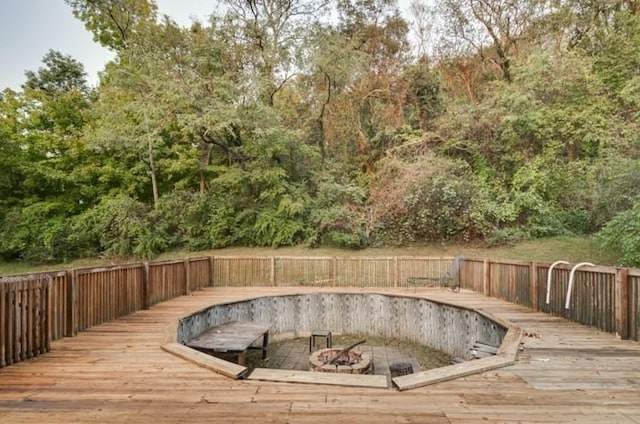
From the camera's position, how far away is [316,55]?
1438 cm

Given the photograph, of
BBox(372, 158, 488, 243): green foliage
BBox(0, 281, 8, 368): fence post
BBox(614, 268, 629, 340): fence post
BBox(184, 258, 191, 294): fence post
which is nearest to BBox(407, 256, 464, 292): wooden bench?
BBox(372, 158, 488, 243): green foliage

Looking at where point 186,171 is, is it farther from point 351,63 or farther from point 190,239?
point 351,63

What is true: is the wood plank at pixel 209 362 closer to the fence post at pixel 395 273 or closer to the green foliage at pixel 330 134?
the fence post at pixel 395 273

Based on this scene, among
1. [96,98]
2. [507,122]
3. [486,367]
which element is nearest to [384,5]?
[507,122]

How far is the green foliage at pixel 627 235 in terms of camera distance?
8508 millimetres

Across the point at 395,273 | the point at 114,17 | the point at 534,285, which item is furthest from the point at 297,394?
the point at 114,17

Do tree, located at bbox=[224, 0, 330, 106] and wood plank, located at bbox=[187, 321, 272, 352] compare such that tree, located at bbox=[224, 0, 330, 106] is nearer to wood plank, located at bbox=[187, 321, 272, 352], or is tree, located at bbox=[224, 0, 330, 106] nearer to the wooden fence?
the wooden fence

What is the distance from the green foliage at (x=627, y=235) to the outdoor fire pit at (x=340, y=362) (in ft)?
23.7

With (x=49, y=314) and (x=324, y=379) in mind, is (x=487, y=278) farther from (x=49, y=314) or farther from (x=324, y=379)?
(x=49, y=314)

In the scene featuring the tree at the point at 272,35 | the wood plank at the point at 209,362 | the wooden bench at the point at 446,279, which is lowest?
the wooden bench at the point at 446,279

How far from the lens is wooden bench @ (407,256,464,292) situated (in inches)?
392

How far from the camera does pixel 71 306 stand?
5086 millimetres

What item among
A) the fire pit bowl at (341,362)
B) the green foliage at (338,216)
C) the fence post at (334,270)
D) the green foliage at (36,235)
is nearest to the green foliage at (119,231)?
the green foliage at (36,235)

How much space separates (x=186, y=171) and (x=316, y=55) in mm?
7340
